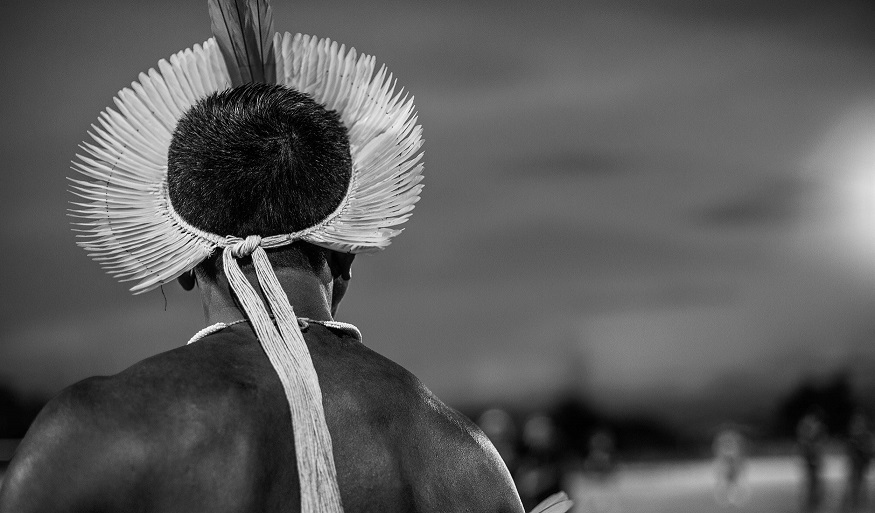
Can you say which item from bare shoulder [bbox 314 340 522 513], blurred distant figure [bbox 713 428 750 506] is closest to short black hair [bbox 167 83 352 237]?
bare shoulder [bbox 314 340 522 513]

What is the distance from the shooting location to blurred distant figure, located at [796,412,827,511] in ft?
36.1

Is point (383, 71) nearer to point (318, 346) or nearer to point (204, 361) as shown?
point (318, 346)

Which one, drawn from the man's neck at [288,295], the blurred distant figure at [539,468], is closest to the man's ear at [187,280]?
the man's neck at [288,295]

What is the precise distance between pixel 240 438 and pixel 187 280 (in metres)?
0.39

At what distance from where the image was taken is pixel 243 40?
1676mm

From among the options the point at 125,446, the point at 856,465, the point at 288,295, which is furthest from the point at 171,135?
the point at 856,465

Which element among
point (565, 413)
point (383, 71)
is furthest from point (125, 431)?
point (565, 413)

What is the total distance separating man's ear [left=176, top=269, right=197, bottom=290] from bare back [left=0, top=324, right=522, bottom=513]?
0.18m

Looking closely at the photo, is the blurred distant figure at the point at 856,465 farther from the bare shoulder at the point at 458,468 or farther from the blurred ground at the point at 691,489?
the bare shoulder at the point at 458,468

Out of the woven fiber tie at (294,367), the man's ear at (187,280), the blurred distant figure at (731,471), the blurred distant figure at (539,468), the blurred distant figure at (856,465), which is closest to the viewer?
the woven fiber tie at (294,367)

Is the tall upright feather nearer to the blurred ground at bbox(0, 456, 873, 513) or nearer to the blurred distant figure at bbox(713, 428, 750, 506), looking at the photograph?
the blurred ground at bbox(0, 456, 873, 513)

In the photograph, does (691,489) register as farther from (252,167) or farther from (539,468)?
(252,167)

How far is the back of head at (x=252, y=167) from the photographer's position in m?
1.52

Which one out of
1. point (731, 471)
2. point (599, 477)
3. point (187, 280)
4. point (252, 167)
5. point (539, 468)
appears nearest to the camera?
point (252, 167)
